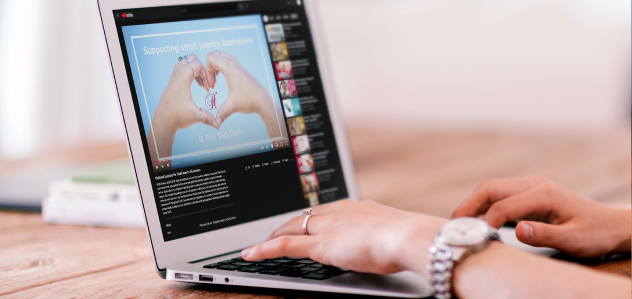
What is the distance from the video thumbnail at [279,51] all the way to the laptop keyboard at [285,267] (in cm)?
36

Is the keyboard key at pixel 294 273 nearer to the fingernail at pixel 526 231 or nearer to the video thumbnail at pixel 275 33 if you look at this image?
the fingernail at pixel 526 231

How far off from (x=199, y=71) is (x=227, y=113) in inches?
3.1

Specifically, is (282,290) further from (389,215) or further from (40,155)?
(40,155)

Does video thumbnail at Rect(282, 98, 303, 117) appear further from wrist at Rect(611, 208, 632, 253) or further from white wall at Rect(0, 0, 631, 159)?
white wall at Rect(0, 0, 631, 159)

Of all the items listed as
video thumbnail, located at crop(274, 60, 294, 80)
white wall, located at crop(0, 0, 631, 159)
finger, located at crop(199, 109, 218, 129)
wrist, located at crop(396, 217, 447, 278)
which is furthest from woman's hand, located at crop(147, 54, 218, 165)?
white wall, located at crop(0, 0, 631, 159)

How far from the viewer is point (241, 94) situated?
0.81 metres

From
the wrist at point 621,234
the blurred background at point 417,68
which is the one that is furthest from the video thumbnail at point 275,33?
the blurred background at point 417,68

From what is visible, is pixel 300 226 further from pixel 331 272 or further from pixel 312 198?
pixel 312 198

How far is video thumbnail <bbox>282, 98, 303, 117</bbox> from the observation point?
0.86 meters

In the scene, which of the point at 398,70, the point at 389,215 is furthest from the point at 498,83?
the point at 389,215

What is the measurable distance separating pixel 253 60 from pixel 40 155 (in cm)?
143

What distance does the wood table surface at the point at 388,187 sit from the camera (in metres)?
0.70

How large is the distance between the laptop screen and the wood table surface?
148mm

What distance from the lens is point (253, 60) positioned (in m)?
0.84
